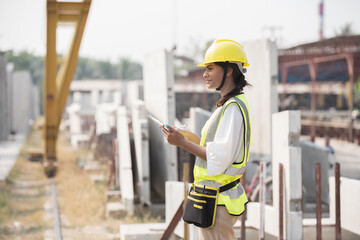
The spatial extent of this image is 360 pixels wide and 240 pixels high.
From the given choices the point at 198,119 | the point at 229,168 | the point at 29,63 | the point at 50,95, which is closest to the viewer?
the point at 229,168

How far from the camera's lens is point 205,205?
2775 millimetres

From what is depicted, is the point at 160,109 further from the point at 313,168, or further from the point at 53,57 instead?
the point at 53,57

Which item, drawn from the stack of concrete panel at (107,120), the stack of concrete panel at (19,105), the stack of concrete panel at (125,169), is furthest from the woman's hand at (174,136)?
the stack of concrete panel at (19,105)

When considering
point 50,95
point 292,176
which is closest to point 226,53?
point 292,176

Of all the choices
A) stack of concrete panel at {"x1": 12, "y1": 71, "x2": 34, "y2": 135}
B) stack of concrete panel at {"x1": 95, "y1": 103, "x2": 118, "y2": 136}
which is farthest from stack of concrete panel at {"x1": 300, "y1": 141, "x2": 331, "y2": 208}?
stack of concrete panel at {"x1": 12, "y1": 71, "x2": 34, "y2": 135}

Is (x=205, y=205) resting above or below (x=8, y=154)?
above

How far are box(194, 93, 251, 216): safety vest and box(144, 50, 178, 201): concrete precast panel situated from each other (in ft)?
16.3

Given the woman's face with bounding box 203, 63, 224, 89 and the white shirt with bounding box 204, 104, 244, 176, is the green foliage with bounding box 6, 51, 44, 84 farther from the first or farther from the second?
the white shirt with bounding box 204, 104, 244, 176

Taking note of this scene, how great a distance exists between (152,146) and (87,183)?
99.5 inches

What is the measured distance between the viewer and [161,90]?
8188mm

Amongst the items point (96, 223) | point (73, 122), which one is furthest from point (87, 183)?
point (73, 122)

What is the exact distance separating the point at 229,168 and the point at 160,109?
18.5 ft

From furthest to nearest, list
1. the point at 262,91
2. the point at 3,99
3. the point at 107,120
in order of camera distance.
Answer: the point at 3,99, the point at 107,120, the point at 262,91

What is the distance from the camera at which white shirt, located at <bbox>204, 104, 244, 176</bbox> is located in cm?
260
